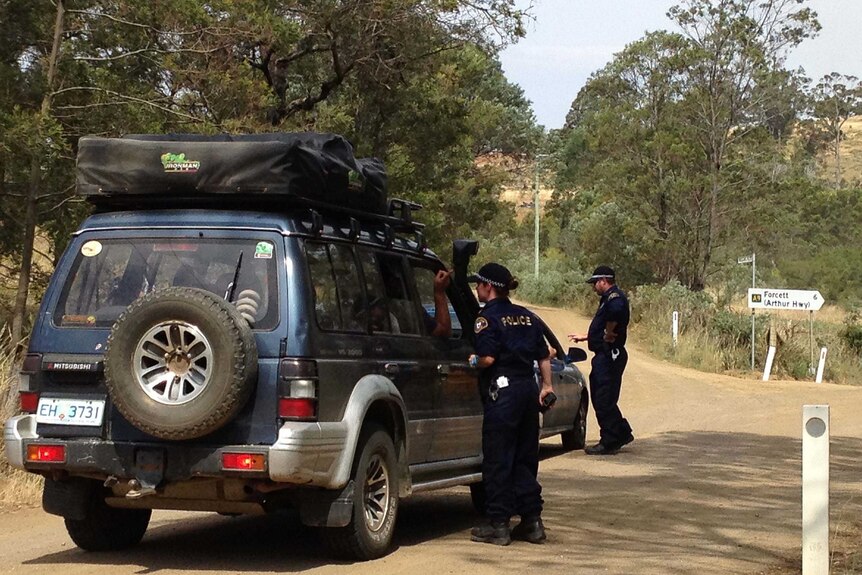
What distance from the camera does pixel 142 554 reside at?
7902mm

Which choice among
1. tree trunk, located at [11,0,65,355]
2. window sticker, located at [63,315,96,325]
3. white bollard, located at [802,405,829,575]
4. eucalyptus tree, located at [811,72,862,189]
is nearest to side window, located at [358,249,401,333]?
window sticker, located at [63,315,96,325]

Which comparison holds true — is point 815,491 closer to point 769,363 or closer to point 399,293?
point 399,293

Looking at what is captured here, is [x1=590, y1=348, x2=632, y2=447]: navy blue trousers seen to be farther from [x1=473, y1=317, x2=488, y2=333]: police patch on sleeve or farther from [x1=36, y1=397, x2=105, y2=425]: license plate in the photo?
[x1=36, y1=397, x2=105, y2=425]: license plate

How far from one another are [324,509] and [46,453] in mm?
1558

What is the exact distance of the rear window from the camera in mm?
7246

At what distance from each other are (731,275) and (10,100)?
102 ft

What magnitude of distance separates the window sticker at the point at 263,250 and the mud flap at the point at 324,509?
1348mm

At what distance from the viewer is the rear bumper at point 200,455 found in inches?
269

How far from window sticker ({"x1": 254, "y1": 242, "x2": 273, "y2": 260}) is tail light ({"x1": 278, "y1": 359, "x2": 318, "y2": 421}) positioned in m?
0.66

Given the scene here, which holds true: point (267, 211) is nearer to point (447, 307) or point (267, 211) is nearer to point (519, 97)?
point (447, 307)

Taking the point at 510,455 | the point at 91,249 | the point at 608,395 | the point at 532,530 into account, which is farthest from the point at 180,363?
the point at 608,395

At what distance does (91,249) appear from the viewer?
7.53m

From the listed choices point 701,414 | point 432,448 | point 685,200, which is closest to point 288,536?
point 432,448

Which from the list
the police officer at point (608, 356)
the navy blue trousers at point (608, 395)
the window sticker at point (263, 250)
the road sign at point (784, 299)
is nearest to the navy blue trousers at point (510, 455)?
the window sticker at point (263, 250)
